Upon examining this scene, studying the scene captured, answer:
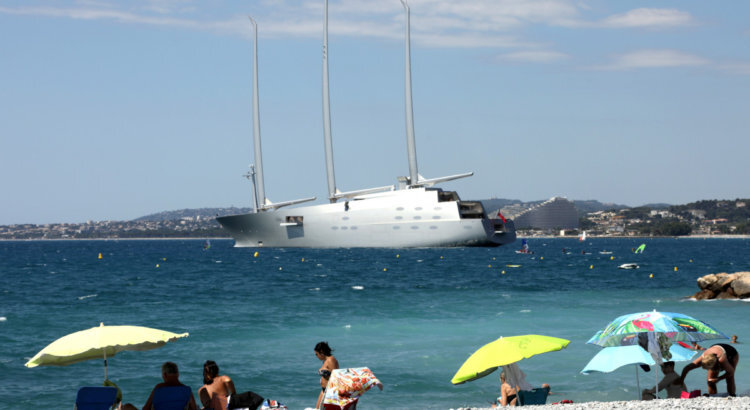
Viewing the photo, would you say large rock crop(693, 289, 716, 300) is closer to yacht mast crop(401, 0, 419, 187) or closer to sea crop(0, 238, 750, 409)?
sea crop(0, 238, 750, 409)

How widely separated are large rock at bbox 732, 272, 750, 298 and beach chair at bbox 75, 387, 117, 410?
26840 millimetres

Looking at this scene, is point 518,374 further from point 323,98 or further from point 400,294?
point 323,98

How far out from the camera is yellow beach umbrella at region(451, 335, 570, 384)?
11.0 m

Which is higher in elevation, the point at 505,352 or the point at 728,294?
the point at 505,352

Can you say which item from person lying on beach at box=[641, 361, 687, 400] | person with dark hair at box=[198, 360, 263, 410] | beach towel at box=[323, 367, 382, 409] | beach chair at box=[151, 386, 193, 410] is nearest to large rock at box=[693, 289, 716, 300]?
person lying on beach at box=[641, 361, 687, 400]

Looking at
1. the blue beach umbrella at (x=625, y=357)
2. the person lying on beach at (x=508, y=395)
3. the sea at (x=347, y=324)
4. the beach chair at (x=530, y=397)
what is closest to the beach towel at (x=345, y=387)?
the person lying on beach at (x=508, y=395)

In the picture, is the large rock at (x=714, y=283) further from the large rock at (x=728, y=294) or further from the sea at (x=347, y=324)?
the sea at (x=347, y=324)

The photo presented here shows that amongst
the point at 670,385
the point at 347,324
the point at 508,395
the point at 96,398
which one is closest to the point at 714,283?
the point at 347,324

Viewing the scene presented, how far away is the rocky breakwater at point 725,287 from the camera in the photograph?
104ft

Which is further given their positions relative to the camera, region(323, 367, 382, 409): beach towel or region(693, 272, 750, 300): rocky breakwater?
region(693, 272, 750, 300): rocky breakwater

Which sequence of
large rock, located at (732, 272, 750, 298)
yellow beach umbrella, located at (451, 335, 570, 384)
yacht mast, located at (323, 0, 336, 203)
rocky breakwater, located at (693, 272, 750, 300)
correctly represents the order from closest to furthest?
yellow beach umbrella, located at (451, 335, 570, 384), large rock, located at (732, 272, 750, 298), rocky breakwater, located at (693, 272, 750, 300), yacht mast, located at (323, 0, 336, 203)

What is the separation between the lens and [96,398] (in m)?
10.3

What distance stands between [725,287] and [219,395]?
2628 cm

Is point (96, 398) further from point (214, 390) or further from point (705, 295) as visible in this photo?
point (705, 295)
